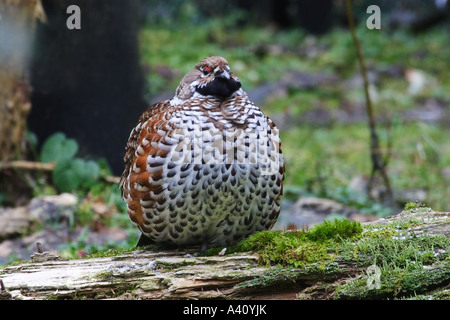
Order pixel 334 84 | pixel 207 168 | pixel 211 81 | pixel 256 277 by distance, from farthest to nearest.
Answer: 1. pixel 334 84
2. pixel 211 81
3. pixel 207 168
4. pixel 256 277

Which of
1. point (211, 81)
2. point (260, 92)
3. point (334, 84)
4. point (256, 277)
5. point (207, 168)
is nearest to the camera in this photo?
point (256, 277)

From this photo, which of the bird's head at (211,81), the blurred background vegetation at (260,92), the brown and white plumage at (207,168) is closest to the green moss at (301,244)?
the brown and white plumage at (207,168)

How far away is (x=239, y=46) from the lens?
1153cm

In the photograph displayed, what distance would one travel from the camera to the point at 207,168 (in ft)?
9.45

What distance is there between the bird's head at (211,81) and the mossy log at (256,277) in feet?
2.67

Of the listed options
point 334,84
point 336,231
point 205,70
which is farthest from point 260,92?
point 336,231

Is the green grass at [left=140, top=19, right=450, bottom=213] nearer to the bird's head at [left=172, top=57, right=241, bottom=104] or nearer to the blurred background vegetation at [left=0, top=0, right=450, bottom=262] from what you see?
the blurred background vegetation at [left=0, top=0, right=450, bottom=262]

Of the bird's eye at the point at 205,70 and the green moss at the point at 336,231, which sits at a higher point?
the bird's eye at the point at 205,70

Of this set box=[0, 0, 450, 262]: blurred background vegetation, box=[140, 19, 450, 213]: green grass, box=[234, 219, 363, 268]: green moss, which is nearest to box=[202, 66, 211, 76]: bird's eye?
box=[234, 219, 363, 268]: green moss

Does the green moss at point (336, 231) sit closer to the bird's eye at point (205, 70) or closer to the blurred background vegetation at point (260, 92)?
the bird's eye at point (205, 70)

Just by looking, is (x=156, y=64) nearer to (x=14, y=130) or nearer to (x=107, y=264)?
(x=14, y=130)

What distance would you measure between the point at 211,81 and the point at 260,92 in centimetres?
635

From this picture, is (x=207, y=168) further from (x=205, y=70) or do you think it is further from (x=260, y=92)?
(x=260, y=92)

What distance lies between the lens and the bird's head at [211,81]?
304 centimetres
